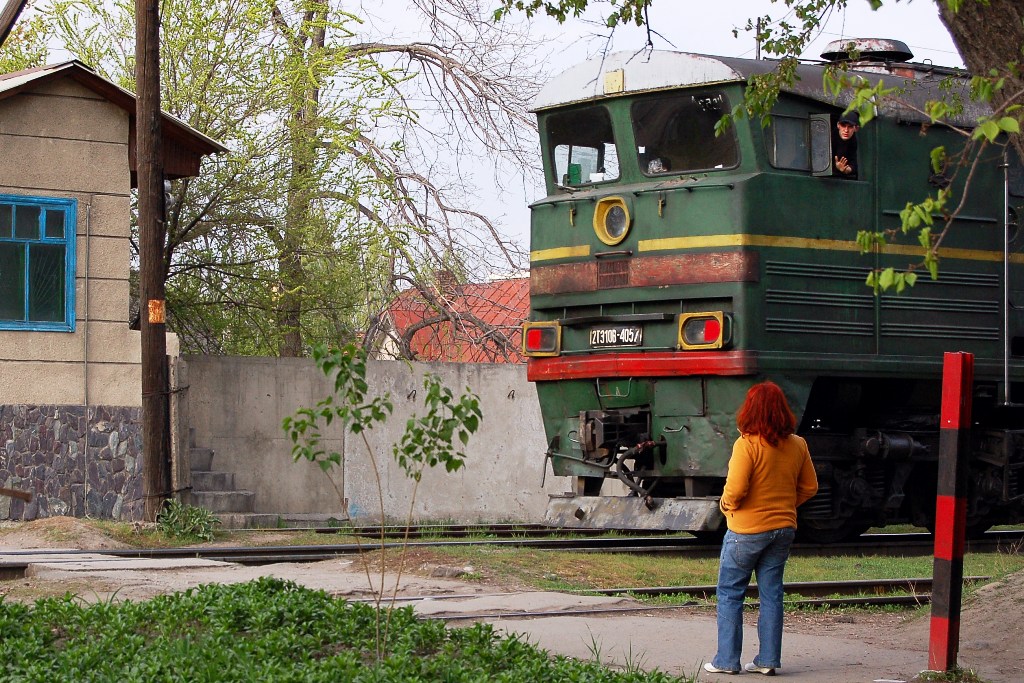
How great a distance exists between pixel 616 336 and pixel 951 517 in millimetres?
5773

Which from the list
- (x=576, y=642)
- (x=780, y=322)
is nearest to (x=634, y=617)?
(x=576, y=642)

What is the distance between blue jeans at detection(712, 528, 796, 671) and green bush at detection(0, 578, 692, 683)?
691 millimetres

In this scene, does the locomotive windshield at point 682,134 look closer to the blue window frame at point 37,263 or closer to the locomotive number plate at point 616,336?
the locomotive number plate at point 616,336

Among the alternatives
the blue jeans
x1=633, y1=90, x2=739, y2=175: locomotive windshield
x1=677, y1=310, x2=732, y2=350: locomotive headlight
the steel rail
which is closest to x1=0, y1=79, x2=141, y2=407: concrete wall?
x1=633, y1=90, x2=739, y2=175: locomotive windshield

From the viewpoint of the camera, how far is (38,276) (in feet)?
48.9

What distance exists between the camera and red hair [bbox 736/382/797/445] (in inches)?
274

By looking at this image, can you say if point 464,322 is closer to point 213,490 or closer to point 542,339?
point 213,490

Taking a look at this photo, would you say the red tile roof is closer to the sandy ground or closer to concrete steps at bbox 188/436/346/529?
concrete steps at bbox 188/436/346/529

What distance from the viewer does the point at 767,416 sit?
696 centimetres

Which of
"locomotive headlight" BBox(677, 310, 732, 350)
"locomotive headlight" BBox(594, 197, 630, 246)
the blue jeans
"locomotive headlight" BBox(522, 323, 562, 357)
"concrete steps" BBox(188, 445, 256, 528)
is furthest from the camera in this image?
"concrete steps" BBox(188, 445, 256, 528)

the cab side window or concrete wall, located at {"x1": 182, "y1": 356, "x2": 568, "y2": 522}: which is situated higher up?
the cab side window

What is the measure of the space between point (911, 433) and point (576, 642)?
6336 millimetres

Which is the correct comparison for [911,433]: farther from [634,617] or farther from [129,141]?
[129,141]

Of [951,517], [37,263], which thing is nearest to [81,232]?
[37,263]
